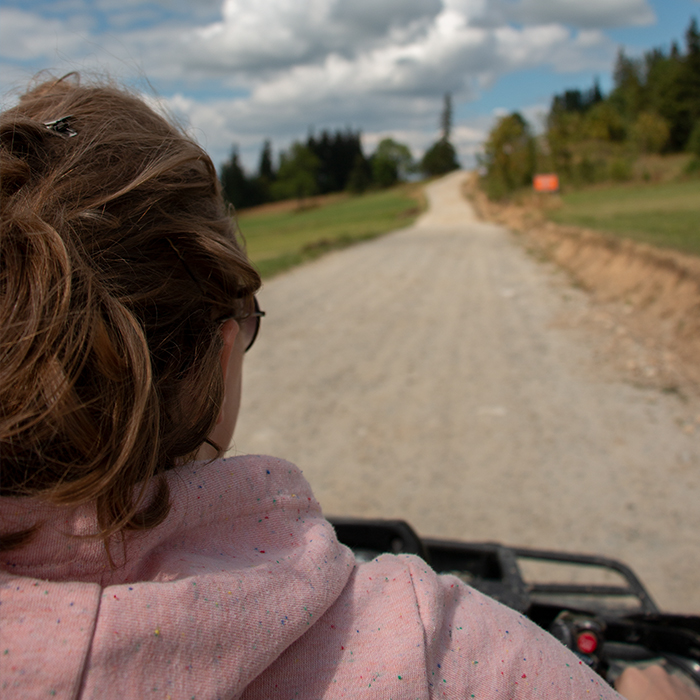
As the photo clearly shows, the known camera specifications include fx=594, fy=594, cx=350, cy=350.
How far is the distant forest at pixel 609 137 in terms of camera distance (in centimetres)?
4166

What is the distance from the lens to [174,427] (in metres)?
0.81

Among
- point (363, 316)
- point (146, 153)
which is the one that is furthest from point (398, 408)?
point (146, 153)

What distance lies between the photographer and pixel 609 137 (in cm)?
5844

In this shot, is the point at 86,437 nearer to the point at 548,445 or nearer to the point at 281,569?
the point at 281,569

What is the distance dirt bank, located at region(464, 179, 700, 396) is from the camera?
5.59 metres

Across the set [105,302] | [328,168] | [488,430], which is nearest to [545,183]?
[488,430]

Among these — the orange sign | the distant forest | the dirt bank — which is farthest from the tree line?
the dirt bank

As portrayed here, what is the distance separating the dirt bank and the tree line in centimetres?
6856

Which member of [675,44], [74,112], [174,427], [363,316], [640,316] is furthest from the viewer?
[675,44]

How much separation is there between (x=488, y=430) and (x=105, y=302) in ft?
13.7

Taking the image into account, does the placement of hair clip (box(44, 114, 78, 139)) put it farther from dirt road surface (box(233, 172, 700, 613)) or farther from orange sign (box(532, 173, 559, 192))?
orange sign (box(532, 173, 559, 192))

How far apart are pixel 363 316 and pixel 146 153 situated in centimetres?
779

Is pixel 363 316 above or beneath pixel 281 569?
beneath

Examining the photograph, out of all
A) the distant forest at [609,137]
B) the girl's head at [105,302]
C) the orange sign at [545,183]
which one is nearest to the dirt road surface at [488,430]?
the girl's head at [105,302]
